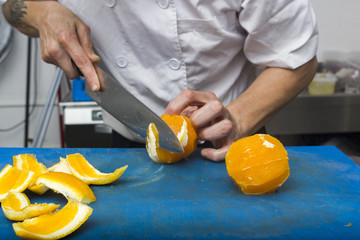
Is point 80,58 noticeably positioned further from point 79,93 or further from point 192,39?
point 79,93

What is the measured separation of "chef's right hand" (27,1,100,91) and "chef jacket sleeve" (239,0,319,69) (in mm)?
434

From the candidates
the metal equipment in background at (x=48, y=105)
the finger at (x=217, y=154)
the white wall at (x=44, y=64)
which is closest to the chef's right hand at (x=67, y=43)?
the finger at (x=217, y=154)

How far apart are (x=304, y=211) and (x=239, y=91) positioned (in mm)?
565

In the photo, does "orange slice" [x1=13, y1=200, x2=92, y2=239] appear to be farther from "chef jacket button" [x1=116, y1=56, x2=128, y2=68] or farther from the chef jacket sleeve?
the chef jacket sleeve

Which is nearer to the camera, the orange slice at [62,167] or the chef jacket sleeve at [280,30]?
the orange slice at [62,167]

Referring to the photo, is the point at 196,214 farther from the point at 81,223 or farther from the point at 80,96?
the point at 80,96

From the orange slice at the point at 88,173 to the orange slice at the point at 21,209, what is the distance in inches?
5.6

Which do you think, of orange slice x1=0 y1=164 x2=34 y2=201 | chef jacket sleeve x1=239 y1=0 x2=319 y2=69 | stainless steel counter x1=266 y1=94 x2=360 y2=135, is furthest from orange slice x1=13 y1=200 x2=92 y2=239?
stainless steel counter x1=266 y1=94 x2=360 y2=135

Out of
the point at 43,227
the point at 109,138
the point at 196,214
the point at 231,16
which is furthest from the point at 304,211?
the point at 109,138

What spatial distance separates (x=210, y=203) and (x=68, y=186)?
11.2 inches

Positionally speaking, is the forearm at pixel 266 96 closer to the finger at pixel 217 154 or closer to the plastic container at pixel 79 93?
the finger at pixel 217 154

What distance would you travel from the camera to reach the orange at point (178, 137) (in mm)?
938

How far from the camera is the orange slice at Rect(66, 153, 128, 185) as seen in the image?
848mm

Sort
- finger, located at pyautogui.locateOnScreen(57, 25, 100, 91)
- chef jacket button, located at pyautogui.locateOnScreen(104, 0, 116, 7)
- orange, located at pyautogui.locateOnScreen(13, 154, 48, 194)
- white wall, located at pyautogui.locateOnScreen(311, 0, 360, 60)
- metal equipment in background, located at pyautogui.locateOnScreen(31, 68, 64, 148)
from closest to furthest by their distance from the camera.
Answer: orange, located at pyautogui.locateOnScreen(13, 154, 48, 194)
finger, located at pyautogui.locateOnScreen(57, 25, 100, 91)
chef jacket button, located at pyautogui.locateOnScreen(104, 0, 116, 7)
metal equipment in background, located at pyautogui.locateOnScreen(31, 68, 64, 148)
white wall, located at pyautogui.locateOnScreen(311, 0, 360, 60)
